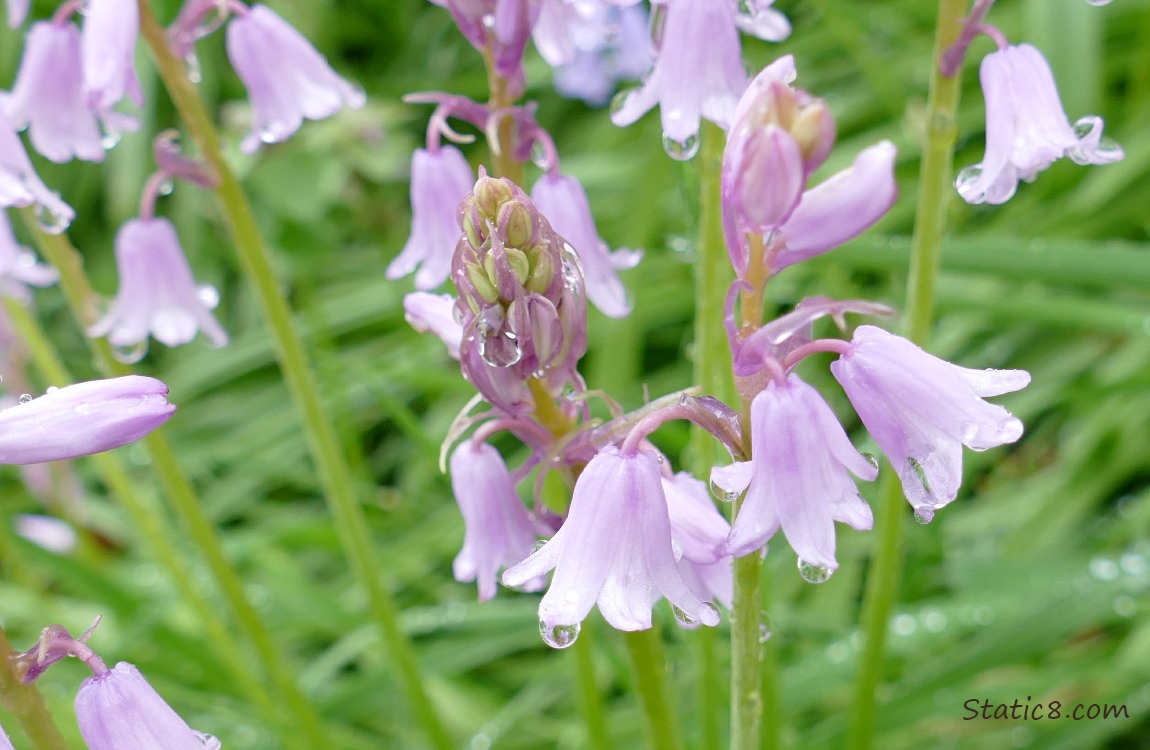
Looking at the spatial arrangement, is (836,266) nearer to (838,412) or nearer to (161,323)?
(838,412)

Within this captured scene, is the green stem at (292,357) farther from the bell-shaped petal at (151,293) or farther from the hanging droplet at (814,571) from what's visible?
the hanging droplet at (814,571)

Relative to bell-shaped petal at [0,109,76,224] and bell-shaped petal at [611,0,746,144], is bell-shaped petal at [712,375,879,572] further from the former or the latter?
bell-shaped petal at [0,109,76,224]

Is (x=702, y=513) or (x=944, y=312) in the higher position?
(x=702, y=513)

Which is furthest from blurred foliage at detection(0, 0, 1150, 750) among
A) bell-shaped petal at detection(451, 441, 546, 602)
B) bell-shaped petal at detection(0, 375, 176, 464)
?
bell-shaped petal at detection(0, 375, 176, 464)

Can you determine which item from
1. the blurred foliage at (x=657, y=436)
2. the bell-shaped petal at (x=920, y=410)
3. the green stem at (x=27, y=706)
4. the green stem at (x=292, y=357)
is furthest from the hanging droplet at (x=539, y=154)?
the green stem at (x=27, y=706)

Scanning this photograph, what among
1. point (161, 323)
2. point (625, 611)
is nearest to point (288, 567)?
point (161, 323)

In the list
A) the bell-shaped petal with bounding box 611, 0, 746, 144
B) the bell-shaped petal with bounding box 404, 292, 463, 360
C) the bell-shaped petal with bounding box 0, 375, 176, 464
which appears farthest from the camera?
the bell-shaped petal with bounding box 611, 0, 746, 144

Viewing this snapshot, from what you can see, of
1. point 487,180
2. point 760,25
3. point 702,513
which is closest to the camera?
point 487,180

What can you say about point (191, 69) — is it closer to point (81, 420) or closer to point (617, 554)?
point (81, 420)
